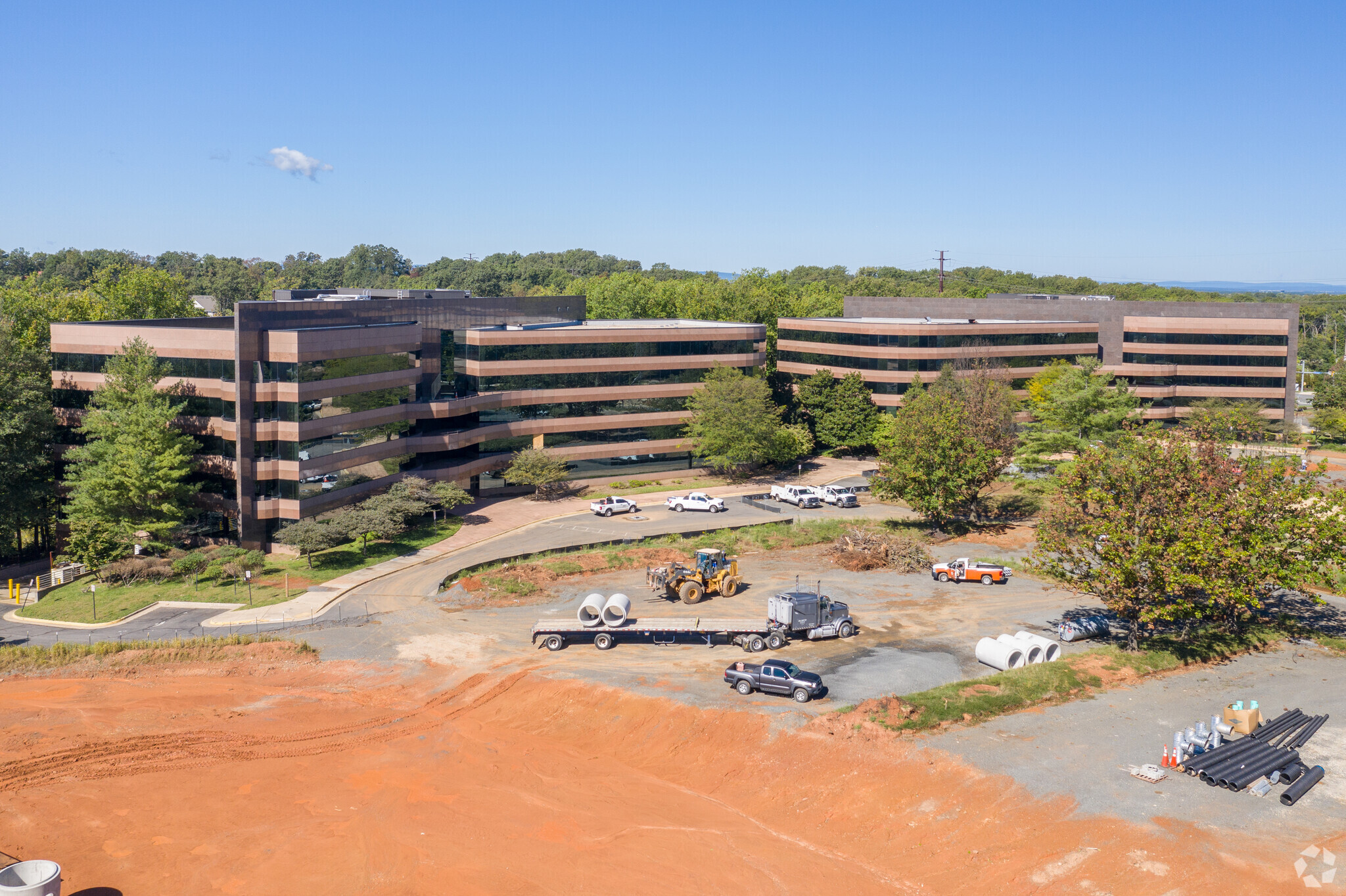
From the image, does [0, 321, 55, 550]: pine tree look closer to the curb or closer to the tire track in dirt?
the curb

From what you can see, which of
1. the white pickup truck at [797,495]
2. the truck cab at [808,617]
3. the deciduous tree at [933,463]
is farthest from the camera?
the white pickup truck at [797,495]

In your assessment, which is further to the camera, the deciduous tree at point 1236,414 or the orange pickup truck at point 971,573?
the deciduous tree at point 1236,414

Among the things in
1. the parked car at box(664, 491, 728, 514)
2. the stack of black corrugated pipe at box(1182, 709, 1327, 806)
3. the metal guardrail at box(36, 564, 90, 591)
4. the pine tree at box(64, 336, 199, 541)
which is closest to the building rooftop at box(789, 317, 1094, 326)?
the parked car at box(664, 491, 728, 514)

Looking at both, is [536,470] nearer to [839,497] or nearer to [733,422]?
[733,422]

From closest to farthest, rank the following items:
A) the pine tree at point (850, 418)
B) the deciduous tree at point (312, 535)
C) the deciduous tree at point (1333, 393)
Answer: the deciduous tree at point (312, 535) < the pine tree at point (850, 418) < the deciduous tree at point (1333, 393)

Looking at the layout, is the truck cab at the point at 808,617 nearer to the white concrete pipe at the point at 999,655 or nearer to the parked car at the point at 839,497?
the white concrete pipe at the point at 999,655

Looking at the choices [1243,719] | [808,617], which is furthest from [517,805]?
[1243,719]

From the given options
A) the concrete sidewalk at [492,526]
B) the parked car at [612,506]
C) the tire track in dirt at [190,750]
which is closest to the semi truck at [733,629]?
the tire track in dirt at [190,750]

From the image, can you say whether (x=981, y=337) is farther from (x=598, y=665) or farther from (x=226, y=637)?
(x=226, y=637)
